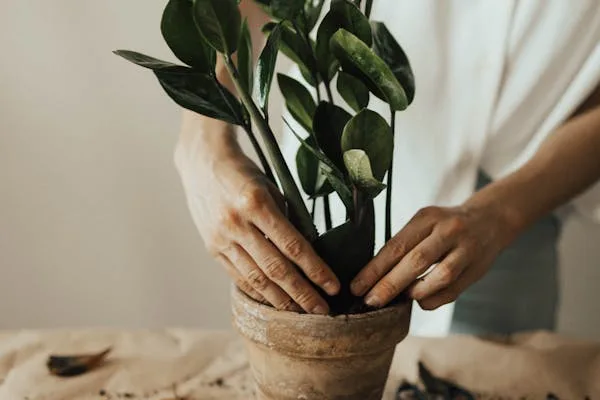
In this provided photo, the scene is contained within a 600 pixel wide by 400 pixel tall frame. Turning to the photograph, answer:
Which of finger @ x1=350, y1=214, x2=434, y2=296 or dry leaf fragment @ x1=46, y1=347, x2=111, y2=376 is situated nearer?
finger @ x1=350, y1=214, x2=434, y2=296

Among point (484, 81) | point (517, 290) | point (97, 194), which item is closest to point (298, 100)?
point (484, 81)

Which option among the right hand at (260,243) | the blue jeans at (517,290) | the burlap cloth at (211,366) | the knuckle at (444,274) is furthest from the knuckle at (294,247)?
the blue jeans at (517,290)

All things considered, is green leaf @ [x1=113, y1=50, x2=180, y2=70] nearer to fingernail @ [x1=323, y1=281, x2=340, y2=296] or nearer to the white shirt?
fingernail @ [x1=323, y1=281, x2=340, y2=296]

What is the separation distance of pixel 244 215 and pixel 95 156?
1.97 feet

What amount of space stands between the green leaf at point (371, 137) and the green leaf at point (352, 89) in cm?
7

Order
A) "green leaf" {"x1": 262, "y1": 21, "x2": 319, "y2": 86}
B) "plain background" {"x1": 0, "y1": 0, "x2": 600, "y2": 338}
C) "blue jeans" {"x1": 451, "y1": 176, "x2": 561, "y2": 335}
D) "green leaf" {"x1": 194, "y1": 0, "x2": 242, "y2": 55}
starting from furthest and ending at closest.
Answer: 1. "plain background" {"x1": 0, "y1": 0, "x2": 600, "y2": 338}
2. "blue jeans" {"x1": 451, "y1": 176, "x2": 561, "y2": 335}
3. "green leaf" {"x1": 262, "y1": 21, "x2": 319, "y2": 86}
4. "green leaf" {"x1": 194, "y1": 0, "x2": 242, "y2": 55}

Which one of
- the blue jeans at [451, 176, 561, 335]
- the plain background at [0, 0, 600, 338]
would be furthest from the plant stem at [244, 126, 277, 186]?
the plain background at [0, 0, 600, 338]

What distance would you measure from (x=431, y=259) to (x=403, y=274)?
25 millimetres

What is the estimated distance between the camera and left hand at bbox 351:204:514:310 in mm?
471

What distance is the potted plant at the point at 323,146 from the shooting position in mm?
436

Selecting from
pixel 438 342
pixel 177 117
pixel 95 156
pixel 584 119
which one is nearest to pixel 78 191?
pixel 95 156

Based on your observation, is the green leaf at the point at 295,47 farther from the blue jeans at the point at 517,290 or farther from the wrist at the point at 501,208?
the blue jeans at the point at 517,290

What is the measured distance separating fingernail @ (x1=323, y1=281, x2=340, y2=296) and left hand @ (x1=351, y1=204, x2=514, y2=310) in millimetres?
13

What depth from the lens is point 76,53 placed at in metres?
0.96
